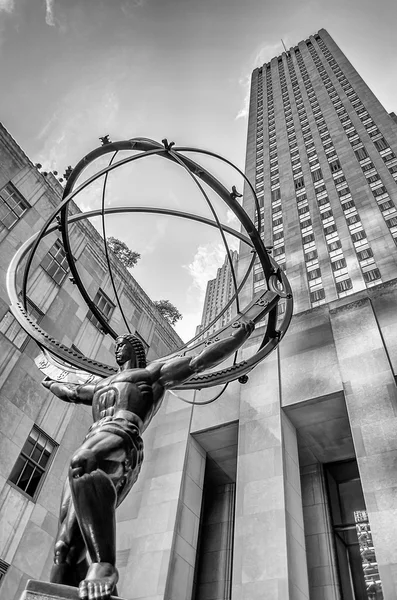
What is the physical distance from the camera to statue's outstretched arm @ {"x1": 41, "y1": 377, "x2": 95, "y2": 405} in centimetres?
507

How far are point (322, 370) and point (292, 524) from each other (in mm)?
4295

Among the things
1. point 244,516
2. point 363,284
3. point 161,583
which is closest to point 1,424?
point 161,583

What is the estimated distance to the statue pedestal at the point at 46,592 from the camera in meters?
2.92

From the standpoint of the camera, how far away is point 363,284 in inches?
1323

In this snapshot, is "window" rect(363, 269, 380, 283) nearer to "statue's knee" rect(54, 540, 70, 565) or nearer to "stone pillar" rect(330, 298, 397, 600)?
"stone pillar" rect(330, 298, 397, 600)

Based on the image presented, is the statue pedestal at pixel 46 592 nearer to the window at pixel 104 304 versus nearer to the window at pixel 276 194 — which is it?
the window at pixel 104 304

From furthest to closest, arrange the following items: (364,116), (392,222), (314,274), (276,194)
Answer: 1. (364,116)
2. (276,194)
3. (314,274)
4. (392,222)

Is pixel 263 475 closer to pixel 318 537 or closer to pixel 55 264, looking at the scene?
pixel 318 537

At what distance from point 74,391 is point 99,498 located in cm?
200

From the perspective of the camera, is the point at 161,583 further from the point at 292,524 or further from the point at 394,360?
the point at 394,360

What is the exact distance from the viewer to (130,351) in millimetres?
5281

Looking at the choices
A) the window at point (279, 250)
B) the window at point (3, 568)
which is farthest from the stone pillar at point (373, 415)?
the window at point (279, 250)

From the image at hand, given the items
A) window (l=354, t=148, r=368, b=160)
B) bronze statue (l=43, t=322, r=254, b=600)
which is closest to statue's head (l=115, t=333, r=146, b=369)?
bronze statue (l=43, t=322, r=254, b=600)

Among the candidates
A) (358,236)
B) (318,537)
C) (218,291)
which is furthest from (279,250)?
(218,291)
